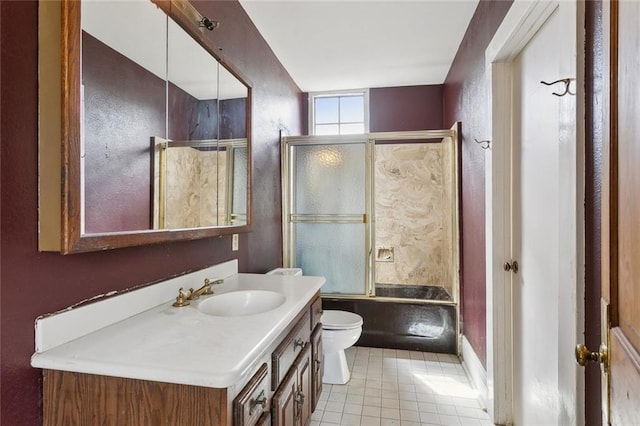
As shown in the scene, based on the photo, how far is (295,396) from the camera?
1.34 m

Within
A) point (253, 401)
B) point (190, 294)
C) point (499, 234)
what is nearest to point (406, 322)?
point (499, 234)

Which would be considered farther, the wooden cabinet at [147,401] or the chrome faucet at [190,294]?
the chrome faucet at [190,294]

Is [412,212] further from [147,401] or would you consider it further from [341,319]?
[147,401]

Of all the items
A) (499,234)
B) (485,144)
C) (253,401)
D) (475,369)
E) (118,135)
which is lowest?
(475,369)

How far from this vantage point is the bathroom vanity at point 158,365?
2.60 ft

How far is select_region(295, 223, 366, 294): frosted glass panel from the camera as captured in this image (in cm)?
305

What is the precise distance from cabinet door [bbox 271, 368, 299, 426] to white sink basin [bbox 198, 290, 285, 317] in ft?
0.98

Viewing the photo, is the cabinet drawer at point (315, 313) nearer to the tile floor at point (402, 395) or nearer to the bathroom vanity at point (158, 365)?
the bathroom vanity at point (158, 365)

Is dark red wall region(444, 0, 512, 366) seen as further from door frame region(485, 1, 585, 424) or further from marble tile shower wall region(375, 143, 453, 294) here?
marble tile shower wall region(375, 143, 453, 294)

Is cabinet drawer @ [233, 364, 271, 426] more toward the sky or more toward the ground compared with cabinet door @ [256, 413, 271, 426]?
more toward the sky

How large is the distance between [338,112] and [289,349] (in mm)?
3082

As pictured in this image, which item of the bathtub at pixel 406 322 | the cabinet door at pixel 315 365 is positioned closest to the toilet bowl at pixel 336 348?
the cabinet door at pixel 315 365

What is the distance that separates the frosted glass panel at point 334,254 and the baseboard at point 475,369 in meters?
0.94

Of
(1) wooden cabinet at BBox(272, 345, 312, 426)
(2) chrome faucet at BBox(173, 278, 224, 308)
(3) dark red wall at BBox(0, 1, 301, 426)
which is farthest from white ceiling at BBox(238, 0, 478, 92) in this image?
(1) wooden cabinet at BBox(272, 345, 312, 426)
